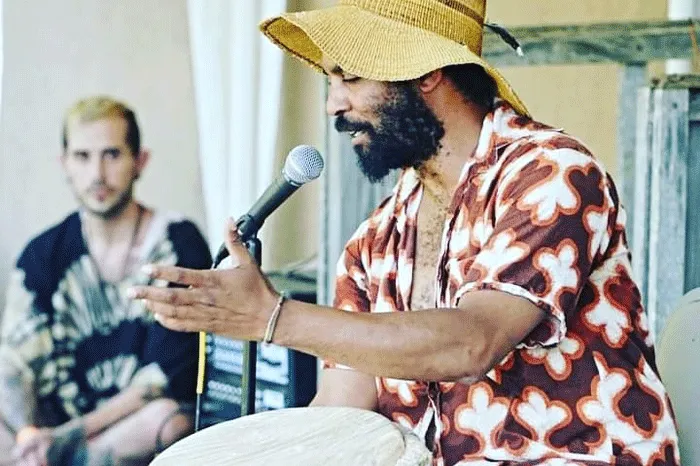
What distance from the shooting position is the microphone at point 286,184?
2234mm

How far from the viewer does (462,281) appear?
2428mm

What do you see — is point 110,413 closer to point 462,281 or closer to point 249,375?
point 249,375

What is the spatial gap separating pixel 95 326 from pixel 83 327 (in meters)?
0.04

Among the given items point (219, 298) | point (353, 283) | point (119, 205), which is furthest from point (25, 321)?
point (219, 298)

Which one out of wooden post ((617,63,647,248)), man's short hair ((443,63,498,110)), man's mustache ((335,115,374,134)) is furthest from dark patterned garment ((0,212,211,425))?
man's short hair ((443,63,498,110))

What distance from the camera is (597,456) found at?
2.36m

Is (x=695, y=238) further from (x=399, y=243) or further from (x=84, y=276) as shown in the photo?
(x=84, y=276)

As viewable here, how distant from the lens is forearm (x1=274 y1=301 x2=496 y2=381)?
7.00 ft

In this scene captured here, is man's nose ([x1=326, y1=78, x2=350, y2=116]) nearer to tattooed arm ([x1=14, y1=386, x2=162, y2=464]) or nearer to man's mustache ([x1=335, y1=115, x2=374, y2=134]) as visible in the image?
man's mustache ([x1=335, y1=115, x2=374, y2=134])

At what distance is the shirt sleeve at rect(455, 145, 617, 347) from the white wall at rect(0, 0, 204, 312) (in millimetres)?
2266

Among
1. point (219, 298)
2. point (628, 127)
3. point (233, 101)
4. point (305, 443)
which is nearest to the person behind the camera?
point (219, 298)

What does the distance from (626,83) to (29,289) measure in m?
Answer: 2.03

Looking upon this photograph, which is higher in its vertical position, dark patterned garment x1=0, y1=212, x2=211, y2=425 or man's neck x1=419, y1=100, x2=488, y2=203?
man's neck x1=419, y1=100, x2=488, y2=203

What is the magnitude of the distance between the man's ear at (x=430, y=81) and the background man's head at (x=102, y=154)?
2003 mm
